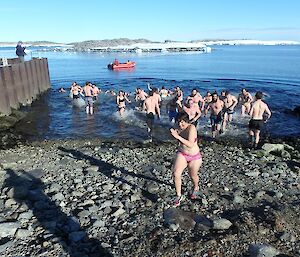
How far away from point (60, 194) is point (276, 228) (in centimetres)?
438

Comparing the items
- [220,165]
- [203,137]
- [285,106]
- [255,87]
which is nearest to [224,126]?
[203,137]

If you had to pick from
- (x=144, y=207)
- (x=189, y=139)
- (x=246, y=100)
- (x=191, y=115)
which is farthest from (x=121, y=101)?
(x=189, y=139)

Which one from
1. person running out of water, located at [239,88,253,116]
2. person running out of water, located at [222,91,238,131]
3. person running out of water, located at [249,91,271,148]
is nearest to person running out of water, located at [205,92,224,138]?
person running out of water, located at [222,91,238,131]

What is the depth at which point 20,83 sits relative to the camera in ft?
70.0

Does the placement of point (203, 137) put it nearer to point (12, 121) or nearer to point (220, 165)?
point (220, 165)

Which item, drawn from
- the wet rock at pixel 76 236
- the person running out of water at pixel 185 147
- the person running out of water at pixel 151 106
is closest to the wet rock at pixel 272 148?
the person running out of water at pixel 151 106

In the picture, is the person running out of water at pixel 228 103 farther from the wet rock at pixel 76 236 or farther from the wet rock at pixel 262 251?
the wet rock at pixel 76 236

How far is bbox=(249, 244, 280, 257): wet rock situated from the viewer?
5219 millimetres

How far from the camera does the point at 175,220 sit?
6.38m

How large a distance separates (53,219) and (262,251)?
12.1ft

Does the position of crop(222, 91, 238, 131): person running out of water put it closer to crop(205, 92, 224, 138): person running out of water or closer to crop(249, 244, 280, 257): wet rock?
crop(205, 92, 224, 138): person running out of water

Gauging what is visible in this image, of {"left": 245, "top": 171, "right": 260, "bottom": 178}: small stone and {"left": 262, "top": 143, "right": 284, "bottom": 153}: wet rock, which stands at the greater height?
{"left": 245, "top": 171, "right": 260, "bottom": 178}: small stone

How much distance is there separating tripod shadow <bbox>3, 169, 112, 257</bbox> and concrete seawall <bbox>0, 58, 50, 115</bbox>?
9.89 metres

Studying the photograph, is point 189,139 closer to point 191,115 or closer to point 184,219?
point 184,219
